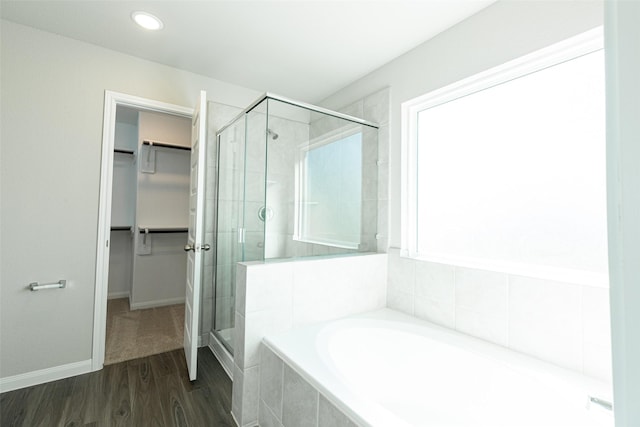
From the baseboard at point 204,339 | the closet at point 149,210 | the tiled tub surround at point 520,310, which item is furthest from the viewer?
the closet at point 149,210

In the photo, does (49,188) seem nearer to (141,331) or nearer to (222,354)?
(141,331)

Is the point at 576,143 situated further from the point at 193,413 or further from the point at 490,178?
the point at 193,413

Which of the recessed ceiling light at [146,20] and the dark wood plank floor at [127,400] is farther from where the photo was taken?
the recessed ceiling light at [146,20]

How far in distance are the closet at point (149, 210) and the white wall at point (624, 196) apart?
12.3ft

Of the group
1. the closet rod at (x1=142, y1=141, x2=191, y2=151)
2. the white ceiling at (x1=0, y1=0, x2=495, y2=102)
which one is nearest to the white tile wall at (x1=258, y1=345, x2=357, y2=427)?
the white ceiling at (x1=0, y1=0, x2=495, y2=102)

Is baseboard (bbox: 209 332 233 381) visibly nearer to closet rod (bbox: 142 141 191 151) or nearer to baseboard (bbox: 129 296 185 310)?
baseboard (bbox: 129 296 185 310)

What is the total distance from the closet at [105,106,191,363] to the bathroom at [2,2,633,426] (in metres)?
1.45

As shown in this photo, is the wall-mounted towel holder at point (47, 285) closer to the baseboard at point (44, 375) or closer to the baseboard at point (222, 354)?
the baseboard at point (44, 375)

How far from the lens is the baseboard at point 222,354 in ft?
6.89

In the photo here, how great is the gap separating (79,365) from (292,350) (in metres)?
1.71

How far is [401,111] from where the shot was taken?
6.96 ft

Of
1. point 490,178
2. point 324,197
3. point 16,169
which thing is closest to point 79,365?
point 16,169

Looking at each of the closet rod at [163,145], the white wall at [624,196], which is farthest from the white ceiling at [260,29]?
the white wall at [624,196]

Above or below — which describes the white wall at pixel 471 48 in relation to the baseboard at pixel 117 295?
above
